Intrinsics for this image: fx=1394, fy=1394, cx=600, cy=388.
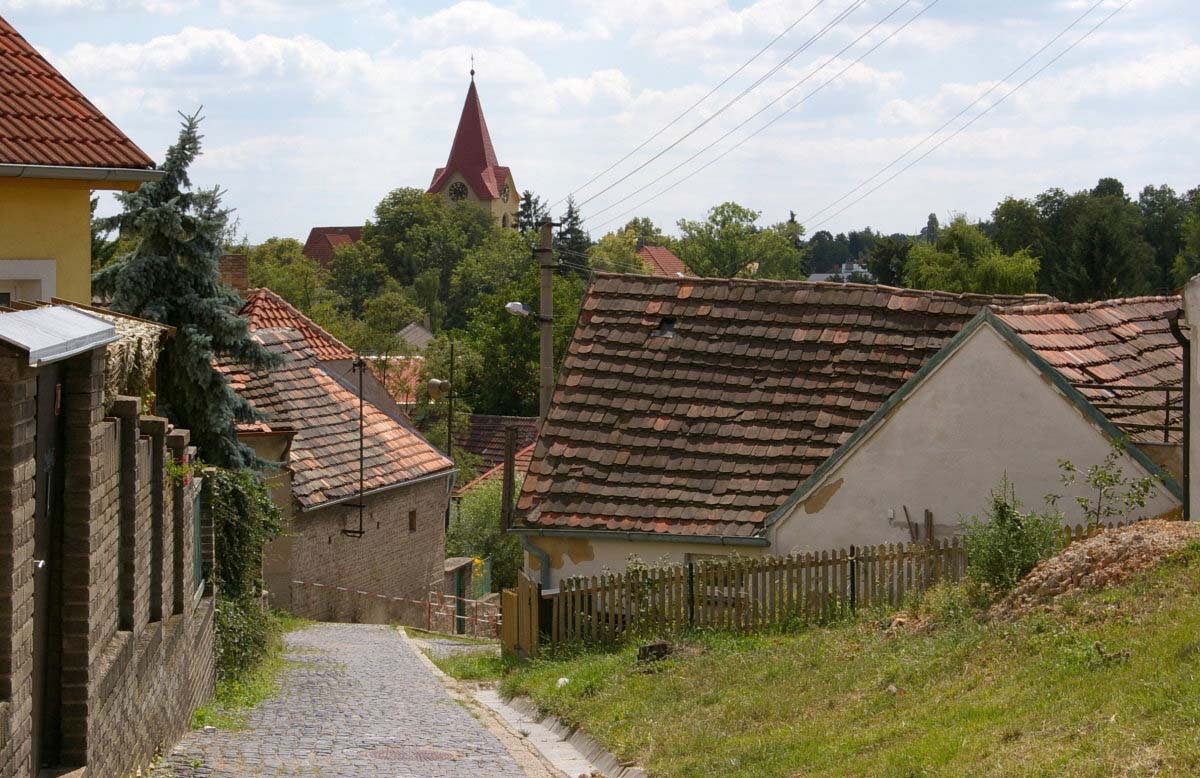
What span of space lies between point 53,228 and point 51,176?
2.54ft

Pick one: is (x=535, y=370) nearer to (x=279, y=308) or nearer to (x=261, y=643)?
(x=279, y=308)

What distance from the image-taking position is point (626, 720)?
40.8ft

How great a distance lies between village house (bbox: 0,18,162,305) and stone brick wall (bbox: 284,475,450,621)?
10.2m

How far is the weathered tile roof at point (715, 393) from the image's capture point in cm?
1886

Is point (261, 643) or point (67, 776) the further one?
point (261, 643)

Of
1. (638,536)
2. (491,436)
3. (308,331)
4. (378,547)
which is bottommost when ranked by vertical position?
(378,547)

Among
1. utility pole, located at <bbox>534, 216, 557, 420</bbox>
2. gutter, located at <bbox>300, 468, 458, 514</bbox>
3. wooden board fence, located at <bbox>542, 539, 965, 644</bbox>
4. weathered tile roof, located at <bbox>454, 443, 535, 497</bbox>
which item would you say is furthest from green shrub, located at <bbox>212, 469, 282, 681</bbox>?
weathered tile roof, located at <bbox>454, 443, 535, 497</bbox>

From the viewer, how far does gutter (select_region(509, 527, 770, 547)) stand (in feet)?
58.9

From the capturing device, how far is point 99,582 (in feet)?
25.6

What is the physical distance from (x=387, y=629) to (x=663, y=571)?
9.58 meters

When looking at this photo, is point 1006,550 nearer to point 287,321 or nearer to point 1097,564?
point 1097,564

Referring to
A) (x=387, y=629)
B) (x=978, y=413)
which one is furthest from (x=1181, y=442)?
(x=387, y=629)

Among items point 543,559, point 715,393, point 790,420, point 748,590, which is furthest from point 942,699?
point 715,393

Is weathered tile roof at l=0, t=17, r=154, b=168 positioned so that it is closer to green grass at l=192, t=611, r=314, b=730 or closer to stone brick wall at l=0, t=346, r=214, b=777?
stone brick wall at l=0, t=346, r=214, b=777
